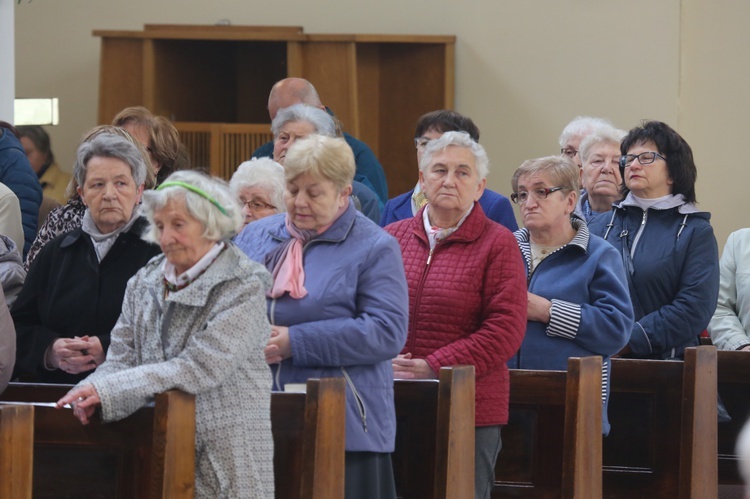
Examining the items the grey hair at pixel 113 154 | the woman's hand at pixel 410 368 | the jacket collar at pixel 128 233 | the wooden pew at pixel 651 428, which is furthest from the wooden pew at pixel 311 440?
the wooden pew at pixel 651 428

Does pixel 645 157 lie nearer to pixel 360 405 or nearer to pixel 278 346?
pixel 360 405

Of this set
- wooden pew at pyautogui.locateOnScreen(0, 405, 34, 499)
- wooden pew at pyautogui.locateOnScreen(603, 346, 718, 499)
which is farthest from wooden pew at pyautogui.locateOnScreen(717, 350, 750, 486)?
wooden pew at pyautogui.locateOnScreen(0, 405, 34, 499)

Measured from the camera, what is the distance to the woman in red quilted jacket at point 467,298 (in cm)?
321

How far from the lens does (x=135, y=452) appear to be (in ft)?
8.52

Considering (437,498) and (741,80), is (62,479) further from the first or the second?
(741,80)

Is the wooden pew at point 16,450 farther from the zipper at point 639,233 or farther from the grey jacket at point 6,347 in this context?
the zipper at point 639,233

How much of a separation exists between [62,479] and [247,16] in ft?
18.8

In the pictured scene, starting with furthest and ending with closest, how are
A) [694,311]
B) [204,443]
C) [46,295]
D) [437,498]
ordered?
[694,311], [46,295], [437,498], [204,443]

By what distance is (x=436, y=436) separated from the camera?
315 cm

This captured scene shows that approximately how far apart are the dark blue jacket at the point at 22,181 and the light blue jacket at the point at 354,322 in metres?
1.88

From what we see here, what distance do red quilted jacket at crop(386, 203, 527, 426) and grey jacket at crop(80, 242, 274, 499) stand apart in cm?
71

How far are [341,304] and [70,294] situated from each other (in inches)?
30.2

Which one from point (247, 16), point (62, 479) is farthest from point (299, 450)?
point (247, 16)

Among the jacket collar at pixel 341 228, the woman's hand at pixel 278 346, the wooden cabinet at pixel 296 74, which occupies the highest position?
the wooden cabinet at pixel 296 74
